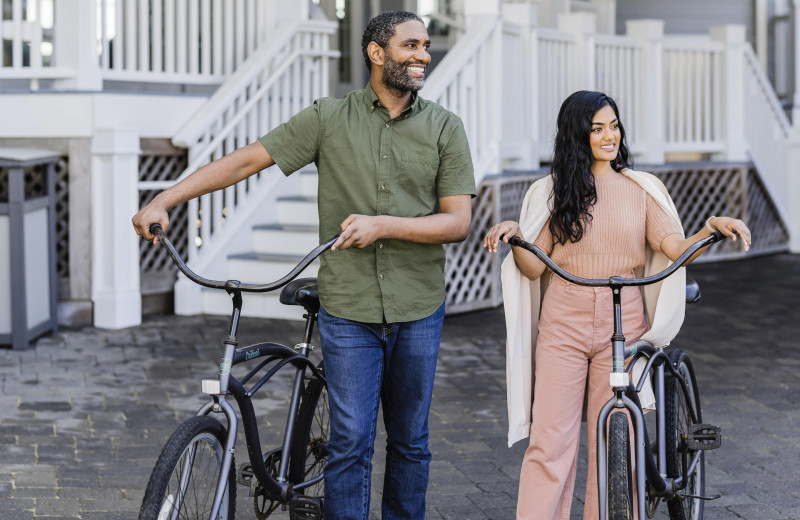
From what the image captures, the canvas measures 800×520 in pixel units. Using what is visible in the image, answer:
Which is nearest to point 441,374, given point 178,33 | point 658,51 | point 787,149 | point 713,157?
→ point 178,33

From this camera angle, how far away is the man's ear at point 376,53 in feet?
12.7

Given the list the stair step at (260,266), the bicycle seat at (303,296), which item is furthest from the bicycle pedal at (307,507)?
the stair step at (260,266)

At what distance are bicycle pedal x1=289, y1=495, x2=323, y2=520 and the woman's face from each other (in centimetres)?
148

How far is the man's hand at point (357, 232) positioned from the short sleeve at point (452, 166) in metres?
0.39

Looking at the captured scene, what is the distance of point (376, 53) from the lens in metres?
3.89

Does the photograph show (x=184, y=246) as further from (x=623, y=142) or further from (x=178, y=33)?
(x=623, y=142)

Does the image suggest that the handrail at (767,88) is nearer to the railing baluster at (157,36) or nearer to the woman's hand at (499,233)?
the railing baluster at (157,36)

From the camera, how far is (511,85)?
1108 cm

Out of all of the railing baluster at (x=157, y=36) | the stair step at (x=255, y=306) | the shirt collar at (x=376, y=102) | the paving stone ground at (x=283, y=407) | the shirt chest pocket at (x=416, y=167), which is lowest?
the paving stone ground at (x=283, y=407)

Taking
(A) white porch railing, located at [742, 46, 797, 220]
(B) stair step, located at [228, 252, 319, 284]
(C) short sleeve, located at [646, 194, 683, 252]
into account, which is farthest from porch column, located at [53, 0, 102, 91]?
(A) white porch railing, located at [742, 46, 797, 220]

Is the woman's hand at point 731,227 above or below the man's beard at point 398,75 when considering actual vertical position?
below

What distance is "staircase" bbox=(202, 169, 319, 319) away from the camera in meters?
9.85

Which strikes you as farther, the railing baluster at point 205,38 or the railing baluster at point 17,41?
the railing baluster at point 205,38

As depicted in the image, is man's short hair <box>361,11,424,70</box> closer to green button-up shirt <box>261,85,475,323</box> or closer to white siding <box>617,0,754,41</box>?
green button-up shirt <box>261,85,475,323</box>
